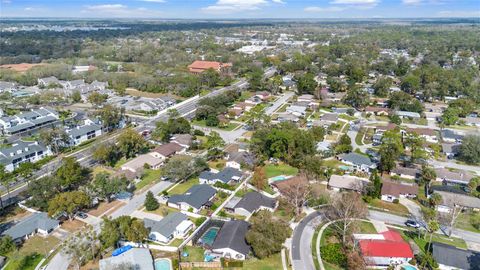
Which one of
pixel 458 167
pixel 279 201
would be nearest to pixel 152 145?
pixel 279 201

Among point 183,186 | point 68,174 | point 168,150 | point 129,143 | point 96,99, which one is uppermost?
point 96,99

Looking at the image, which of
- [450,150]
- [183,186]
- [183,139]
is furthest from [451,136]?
[183,186]

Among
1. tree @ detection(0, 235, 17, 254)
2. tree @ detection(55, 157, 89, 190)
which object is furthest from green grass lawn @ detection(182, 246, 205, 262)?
tree @ detection(55, 157, 89, 190)

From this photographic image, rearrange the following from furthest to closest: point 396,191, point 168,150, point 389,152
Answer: point 168,150 < point 389,152 < point 396,191

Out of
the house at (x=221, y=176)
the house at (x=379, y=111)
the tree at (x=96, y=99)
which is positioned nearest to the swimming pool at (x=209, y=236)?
the house at (x=221, y=176)

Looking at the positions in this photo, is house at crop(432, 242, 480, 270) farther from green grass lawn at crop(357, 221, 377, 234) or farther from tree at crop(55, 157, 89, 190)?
tree at crop(55, 157, 89, 190)

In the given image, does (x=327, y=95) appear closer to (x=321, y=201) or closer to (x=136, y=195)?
(x=321, y=201)

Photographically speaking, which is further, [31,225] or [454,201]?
[454,201]

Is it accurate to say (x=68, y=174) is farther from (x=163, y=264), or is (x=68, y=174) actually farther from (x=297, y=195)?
(x=297, y=195)
